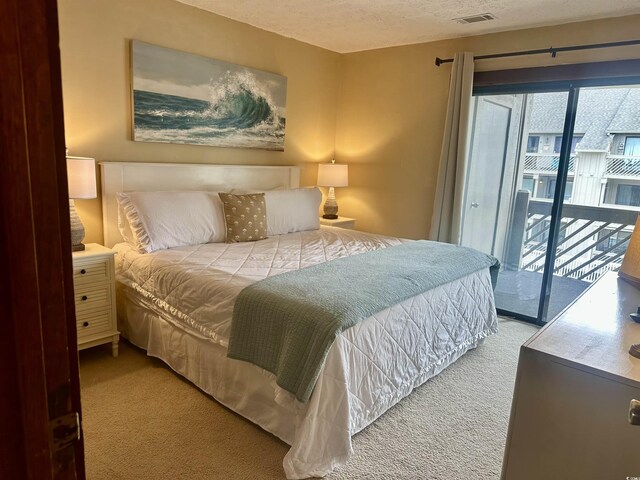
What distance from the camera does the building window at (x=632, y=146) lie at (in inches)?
132

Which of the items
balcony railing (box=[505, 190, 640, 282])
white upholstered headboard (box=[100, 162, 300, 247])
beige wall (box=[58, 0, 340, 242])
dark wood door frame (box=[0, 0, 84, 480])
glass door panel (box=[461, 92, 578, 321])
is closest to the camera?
dark wood door frame (box=[0, 0, 84, 480])

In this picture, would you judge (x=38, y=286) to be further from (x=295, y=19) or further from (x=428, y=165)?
(x=428, y=165)

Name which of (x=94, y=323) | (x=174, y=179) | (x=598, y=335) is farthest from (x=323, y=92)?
(x=598, y=335)

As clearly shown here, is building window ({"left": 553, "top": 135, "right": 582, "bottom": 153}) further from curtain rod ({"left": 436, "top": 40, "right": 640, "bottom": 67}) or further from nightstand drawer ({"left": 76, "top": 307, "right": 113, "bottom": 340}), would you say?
nightstand drawer ({"left": 76, "top": 307, "right": 113, "bottom": 340})

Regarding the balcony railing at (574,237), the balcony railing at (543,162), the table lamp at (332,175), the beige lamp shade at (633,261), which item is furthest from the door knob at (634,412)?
the table lamp at (332,175)

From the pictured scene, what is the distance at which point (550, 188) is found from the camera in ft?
12.3

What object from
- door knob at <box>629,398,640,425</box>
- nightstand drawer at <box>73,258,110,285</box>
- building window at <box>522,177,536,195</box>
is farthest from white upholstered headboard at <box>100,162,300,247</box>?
door knob at <box>629,398,640,425</box>

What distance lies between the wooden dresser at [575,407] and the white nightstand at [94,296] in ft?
7.94

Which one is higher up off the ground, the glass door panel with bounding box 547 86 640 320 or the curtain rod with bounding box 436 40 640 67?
the curtain rod with bounding box 436 40 640 67

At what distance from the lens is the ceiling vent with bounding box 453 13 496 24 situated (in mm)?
3335

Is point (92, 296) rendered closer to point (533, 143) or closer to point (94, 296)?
point (94, 296)

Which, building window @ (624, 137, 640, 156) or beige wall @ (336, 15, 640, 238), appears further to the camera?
beige wall @ (336, 15, 640, 238)

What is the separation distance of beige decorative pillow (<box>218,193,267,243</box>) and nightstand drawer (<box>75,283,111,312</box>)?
89 cm

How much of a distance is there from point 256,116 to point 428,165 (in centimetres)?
169
